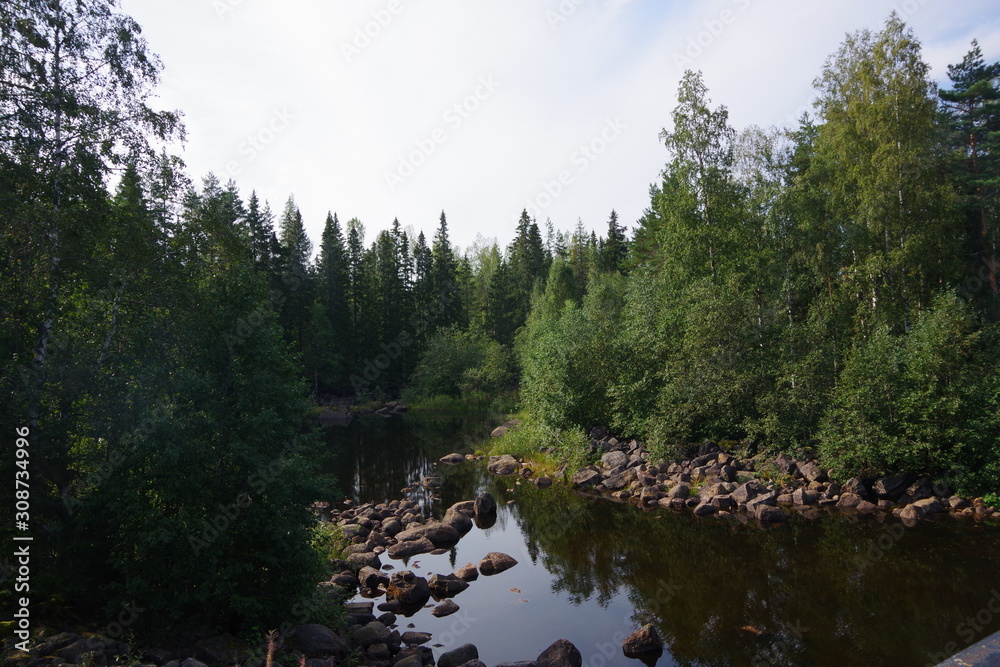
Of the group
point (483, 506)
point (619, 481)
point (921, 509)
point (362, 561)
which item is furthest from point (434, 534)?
point (921, 509)

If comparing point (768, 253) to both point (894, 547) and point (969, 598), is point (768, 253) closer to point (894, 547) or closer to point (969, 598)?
point (894, 547)

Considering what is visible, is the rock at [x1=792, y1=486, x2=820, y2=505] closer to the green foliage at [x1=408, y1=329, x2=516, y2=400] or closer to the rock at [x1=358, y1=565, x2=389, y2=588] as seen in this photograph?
the rock at [x1=358, y1=565, x2=389, y2=588]

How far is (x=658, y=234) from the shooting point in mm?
30375

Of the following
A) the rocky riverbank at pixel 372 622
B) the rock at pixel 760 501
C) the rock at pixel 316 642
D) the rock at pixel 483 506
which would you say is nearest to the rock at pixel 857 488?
the rock at pixel 760 501

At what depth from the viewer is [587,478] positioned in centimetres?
2409

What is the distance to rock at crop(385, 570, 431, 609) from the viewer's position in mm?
14102

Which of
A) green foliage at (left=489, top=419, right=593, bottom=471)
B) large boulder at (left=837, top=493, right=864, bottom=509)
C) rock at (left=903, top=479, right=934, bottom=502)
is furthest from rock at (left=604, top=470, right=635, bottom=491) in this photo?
rock at (left=903, top=479, right=934, bottom=502)

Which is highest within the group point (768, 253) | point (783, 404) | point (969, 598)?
point (768, 253)

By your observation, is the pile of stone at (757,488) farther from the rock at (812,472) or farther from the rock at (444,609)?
the rock at (444,609)

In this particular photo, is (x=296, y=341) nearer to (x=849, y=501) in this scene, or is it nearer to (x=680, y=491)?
(x=680, y=491)

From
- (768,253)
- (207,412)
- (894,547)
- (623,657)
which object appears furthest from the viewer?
(768,253)

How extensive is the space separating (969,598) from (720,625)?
568 centimetres

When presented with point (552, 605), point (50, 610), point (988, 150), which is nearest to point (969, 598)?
point (552, 605)

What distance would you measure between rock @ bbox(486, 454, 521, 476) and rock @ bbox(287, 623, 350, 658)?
59.0 feet
